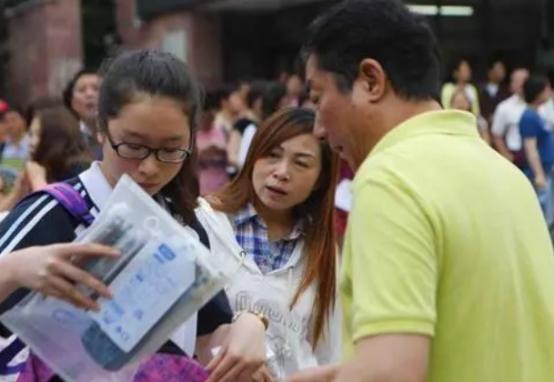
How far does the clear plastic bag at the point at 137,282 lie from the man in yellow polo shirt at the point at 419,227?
0.94 feet

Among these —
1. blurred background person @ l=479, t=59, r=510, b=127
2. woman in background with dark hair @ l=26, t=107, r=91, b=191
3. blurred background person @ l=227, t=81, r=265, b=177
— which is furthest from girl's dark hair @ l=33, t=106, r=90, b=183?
blurred background person @ l=479, t=59, r=510, b=127

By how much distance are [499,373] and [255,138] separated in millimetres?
2158

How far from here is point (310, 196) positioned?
4.24 m

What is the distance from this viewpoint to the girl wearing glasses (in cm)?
251

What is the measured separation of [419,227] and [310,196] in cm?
213

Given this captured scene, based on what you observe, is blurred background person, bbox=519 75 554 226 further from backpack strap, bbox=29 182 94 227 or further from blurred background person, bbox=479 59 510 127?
backpack strap, bbox=29 182 94 227

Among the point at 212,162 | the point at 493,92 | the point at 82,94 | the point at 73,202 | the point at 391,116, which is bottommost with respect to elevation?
the point at 493,92

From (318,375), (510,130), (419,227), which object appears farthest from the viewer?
(510,130)

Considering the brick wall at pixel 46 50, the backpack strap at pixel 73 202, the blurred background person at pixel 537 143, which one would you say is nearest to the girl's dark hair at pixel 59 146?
the backpack strap at pixel 73 202

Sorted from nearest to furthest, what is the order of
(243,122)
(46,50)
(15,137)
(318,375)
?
(318,375), (15,137), (243,122), (46,50)

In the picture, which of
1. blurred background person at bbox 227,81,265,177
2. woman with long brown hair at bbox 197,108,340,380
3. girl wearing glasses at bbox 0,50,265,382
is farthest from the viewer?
blurred background person at bbox 227,81,265,177

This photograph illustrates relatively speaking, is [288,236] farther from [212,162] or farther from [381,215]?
[212,162]

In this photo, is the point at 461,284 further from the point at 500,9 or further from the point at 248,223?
the point at 500,9

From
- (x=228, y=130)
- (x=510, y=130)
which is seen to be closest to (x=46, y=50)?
(x=228, y=130)
